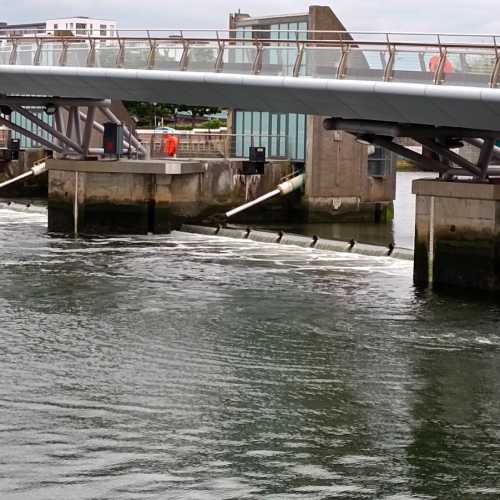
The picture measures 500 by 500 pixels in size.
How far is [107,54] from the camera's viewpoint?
35.4m

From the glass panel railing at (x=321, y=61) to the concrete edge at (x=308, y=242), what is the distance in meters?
7.23

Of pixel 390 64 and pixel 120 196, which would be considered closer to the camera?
pixel 390 64

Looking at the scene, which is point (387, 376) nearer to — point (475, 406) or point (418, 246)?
point (475, 406)

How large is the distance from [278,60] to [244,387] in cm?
1277

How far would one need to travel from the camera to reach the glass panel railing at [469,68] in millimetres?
26703

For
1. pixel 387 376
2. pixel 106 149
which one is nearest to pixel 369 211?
pixel 106 149

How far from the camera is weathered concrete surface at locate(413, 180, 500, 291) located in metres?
29.9

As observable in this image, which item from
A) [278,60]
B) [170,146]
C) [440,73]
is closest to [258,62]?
[278,60]

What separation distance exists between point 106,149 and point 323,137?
10.1m

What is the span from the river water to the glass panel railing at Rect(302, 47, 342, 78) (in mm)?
4502

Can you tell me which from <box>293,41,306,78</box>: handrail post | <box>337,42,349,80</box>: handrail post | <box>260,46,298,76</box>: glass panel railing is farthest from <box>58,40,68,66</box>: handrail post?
<box>337,42,349,80</box>: handrail post

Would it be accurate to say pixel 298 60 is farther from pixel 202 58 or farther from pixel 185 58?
pixel 185 58

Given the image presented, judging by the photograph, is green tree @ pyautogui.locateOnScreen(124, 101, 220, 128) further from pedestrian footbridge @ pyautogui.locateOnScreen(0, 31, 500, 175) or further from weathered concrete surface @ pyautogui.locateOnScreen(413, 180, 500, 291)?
weathered concrete surface @ pyautogui.locateOnScreen(413, 180, 500, 291)

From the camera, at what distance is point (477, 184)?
30438mm
